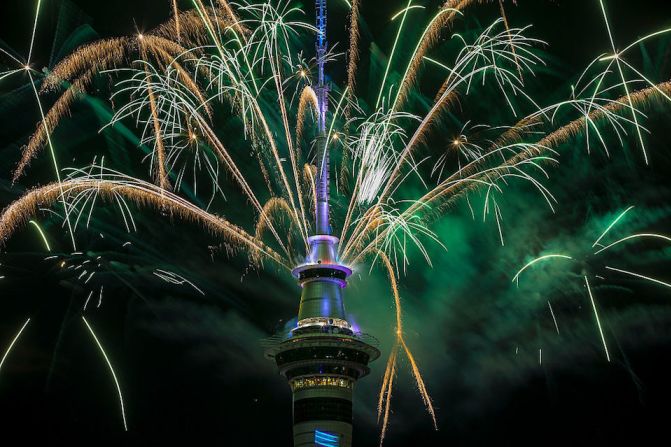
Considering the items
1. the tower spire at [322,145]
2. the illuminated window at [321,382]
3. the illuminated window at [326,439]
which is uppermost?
the tower spire at [322,145]

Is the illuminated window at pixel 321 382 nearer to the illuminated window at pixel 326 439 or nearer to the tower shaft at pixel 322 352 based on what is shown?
the tower shaft at pixel 322 352

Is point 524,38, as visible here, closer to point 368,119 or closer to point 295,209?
point 368,119

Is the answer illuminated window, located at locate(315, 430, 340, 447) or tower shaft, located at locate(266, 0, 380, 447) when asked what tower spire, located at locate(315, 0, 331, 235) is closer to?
tower shaft, located at locate(266, 0, 380, 447)

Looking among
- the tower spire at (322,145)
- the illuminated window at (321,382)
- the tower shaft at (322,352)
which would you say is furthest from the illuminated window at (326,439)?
the tower spire at (322,145)

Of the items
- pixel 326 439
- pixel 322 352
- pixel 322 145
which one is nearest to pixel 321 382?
pixel 322 352

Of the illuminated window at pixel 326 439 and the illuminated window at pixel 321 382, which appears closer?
the illuminated window at pixel 326 439

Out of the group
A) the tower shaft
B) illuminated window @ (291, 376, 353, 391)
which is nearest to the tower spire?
the tower shaft

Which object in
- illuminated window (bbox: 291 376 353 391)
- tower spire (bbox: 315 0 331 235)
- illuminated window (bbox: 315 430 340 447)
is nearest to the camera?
tower spire (bbox: 315 0 331 235)

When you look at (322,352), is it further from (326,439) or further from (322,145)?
(322,145)

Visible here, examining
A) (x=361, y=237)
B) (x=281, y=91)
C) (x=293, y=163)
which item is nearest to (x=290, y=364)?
(x=361, y=237)
